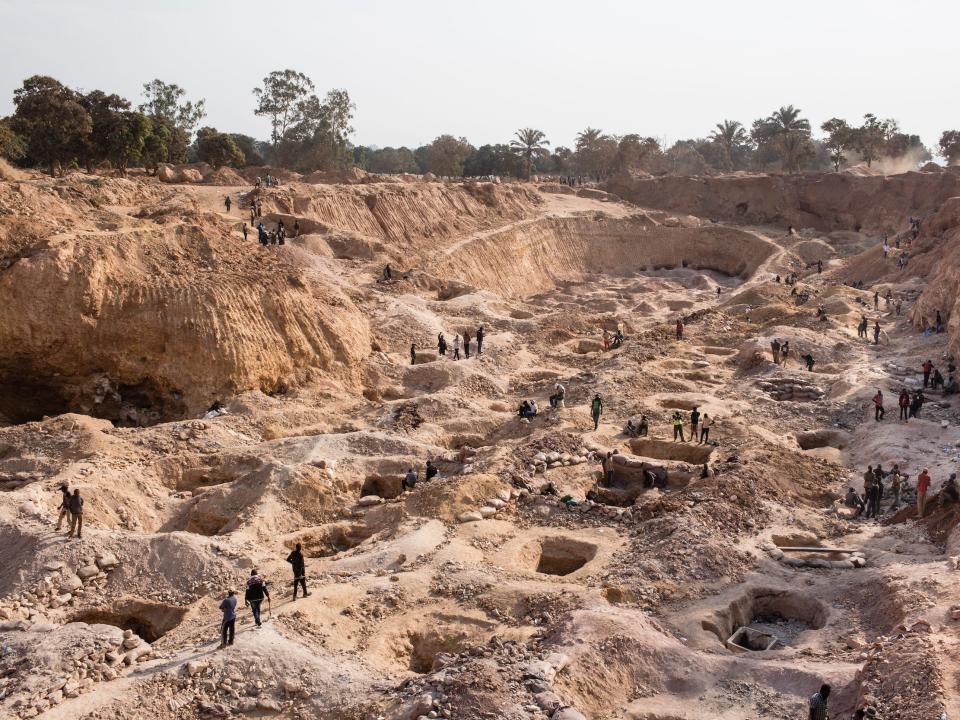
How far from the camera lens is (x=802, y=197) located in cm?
6306

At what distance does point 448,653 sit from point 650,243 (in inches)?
1842

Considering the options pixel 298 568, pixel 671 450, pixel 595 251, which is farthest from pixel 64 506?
pixel 595 251

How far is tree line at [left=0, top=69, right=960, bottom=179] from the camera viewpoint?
42188 millimetres

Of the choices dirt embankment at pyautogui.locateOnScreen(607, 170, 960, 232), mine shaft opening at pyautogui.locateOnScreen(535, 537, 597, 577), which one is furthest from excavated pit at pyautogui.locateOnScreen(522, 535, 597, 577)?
dirt embankment at pyautogui.locateOnScreen(607, 170, 960, 232)

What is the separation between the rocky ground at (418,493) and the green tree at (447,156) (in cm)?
3206

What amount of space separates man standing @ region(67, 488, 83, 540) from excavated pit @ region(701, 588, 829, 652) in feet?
38.6

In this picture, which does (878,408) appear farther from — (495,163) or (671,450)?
(495,163)

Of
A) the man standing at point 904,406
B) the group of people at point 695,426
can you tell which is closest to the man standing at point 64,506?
the group of people at point 695,426

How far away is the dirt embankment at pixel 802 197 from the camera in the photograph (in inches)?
2312

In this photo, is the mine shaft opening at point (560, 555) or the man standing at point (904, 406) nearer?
the mine shaft opening at point (560, 555)

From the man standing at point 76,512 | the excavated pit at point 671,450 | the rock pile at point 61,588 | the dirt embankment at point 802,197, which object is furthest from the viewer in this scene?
the dirt embankment at point 802,197

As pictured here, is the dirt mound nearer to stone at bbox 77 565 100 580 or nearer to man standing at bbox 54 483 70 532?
man standing at bbox 54 483 70 532

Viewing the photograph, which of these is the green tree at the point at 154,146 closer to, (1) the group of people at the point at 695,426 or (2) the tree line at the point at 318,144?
(2) the tree line at the point at 318,144

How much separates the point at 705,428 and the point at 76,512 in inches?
613
